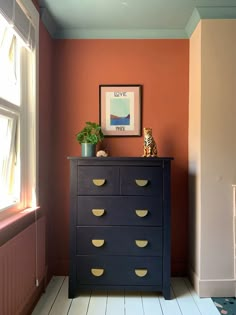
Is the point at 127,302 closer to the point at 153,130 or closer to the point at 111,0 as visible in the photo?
the point at 153,130

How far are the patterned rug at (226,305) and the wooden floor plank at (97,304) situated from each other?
882mm

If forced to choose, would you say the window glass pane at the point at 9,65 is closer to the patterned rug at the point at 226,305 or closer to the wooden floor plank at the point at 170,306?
the wooden floor plank at the point at 170,306

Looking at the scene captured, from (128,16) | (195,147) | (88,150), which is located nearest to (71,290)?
(88,150)

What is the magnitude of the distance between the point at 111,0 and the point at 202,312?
2473mm

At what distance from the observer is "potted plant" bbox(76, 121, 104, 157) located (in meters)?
2.53

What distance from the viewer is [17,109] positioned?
6.82 ft

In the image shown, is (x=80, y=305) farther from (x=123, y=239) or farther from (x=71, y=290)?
(x=123, y=239)

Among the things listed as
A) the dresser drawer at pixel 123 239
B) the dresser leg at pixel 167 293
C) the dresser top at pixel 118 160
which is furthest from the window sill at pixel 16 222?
the dresser leg at pixel 167 293

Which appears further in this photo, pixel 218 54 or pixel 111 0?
pixel 218 54

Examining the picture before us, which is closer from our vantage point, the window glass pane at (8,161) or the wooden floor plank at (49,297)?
the window glass pane at (8,161)

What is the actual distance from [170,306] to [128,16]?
2405mm

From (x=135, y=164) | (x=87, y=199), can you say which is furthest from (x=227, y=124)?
(x=87, y=199)

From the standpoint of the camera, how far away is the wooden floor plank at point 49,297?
218 cm

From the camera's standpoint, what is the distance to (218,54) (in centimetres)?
239
